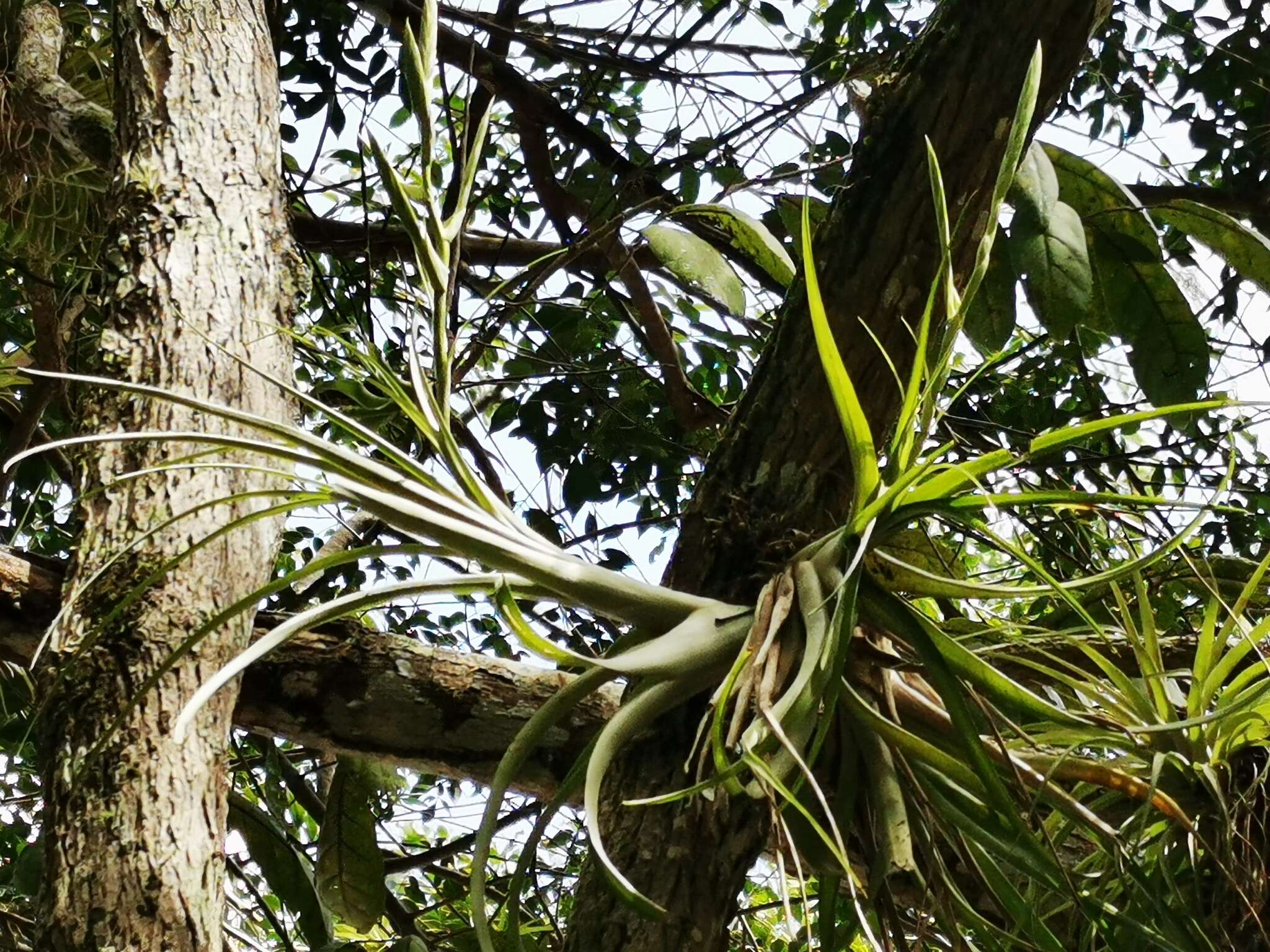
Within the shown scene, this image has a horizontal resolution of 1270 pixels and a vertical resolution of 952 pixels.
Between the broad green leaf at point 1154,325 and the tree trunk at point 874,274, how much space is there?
12.4 inches

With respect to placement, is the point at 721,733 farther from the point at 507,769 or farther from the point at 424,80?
the point at 424,80

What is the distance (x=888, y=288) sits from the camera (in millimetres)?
797

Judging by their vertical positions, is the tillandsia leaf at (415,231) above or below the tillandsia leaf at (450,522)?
above

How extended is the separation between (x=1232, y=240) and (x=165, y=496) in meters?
0.90

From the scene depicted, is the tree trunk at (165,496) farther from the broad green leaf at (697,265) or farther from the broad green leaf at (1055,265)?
the broad green leaf at (1055,265)

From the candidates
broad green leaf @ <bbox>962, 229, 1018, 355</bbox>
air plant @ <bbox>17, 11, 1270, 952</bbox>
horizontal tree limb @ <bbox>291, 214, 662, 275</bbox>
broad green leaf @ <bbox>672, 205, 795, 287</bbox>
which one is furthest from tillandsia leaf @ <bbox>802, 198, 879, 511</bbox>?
horizontal tree limb @ <bbox>291, 214, 662, 275</bbox>

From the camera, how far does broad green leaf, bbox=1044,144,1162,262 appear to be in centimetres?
108

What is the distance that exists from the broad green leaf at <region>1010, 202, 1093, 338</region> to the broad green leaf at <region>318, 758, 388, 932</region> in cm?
81

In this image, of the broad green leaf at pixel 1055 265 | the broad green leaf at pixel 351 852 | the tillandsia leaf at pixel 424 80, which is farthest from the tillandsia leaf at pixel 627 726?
the broad green leaf at pixel 351 852

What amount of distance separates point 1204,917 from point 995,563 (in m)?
1.37

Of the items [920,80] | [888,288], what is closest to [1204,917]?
[888,288]

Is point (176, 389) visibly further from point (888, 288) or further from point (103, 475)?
point (888, 288)

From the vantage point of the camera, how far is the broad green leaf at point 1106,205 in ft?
3.55

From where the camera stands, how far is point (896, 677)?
2.39ft
